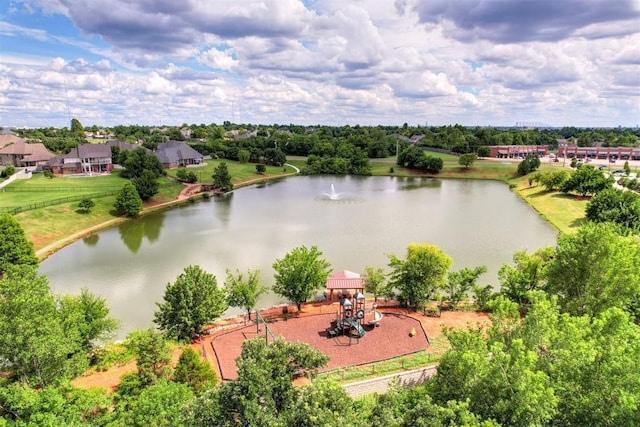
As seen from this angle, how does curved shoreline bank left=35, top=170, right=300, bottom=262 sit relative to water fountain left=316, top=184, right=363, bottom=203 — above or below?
below

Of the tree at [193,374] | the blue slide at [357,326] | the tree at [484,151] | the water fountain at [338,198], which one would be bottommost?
the water fountain at [338,198]

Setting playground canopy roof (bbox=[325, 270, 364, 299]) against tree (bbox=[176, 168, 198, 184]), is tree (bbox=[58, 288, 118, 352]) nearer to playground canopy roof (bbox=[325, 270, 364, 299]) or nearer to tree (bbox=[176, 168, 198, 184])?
playground canopy roof (bbox=[325, 270, 364, 299])

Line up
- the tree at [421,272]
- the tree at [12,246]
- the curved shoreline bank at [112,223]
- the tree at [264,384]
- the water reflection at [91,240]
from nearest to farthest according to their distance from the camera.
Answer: the tree at [264,384]
the tree at [421,272]
the tree at [12,246]
the curved shoreline bank at [112,223]
the water reflection at [91,240]

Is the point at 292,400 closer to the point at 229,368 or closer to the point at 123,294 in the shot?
the point at 229,368

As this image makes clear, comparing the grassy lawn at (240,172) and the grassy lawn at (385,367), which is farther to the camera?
the grassy lawn at (240,172)

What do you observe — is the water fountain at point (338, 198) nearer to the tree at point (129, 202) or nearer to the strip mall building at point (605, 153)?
the tree at point (129, 202)

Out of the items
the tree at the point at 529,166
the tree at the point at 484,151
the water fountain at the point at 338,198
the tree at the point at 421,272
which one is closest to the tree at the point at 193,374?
the tree at the point at 421,272

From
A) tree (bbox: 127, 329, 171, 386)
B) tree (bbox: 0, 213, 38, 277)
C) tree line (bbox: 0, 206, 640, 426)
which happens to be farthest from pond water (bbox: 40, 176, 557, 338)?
tree (bbox: 127, 329, 171, 386)
